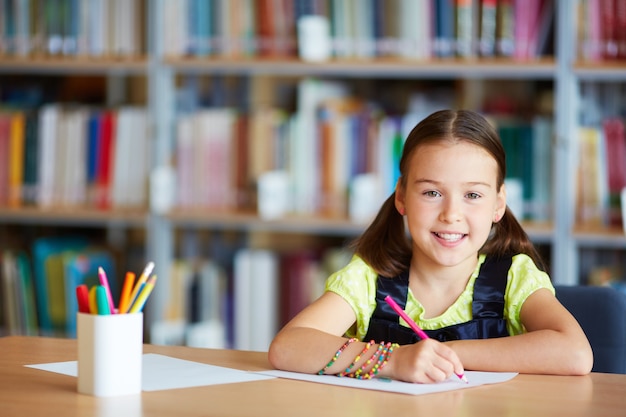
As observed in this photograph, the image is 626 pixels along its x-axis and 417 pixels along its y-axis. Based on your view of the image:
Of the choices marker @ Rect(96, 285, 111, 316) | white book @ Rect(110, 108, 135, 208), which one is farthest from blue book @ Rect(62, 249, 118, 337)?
marker @ Rect(96, 285, 111, 316)

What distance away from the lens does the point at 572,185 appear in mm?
2902

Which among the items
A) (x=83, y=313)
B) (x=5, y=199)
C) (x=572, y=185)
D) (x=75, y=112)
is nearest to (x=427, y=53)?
(x=572, y=185)

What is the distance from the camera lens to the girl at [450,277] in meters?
1.49

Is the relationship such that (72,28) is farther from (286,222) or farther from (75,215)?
(286,222)

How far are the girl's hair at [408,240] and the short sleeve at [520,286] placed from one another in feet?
0.22

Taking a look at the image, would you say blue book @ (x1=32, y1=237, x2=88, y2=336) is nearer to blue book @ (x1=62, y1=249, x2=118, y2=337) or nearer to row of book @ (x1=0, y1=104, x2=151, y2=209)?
blue book @ (x1=62, y1=249, x2=118, y2=337)

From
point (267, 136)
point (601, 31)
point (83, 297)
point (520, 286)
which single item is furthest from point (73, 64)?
point (83, 297)

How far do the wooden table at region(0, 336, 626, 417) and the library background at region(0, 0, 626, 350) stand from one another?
1.59m

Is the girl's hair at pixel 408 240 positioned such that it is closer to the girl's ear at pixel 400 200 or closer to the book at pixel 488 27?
the girl's ear at pixel 400 200

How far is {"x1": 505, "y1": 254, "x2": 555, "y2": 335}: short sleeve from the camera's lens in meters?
1.68

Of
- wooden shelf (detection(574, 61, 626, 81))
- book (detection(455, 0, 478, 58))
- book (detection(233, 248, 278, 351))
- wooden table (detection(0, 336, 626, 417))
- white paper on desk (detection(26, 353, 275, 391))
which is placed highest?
book (detection(455, 0, 478, 58))

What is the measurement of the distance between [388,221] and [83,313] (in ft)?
2.37

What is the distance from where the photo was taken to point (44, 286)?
348cm

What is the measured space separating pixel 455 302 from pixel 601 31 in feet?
4.76
